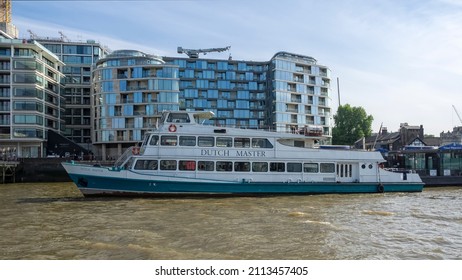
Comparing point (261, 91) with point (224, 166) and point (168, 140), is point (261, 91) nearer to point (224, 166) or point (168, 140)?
point (224, 166)

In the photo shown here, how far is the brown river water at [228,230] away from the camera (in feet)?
41.4

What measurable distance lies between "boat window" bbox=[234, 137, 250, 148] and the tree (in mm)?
57073

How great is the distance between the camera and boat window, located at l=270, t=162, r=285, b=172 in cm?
2961

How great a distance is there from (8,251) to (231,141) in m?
18.4

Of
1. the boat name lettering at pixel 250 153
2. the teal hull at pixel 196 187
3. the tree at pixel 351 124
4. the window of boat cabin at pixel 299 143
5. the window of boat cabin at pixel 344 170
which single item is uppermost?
the tree at pixel 351 124

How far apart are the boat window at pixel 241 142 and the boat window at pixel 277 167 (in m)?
2.43

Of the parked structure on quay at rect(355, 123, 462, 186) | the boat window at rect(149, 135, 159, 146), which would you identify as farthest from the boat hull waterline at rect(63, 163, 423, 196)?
the parked structure on quay at rect(355, 123, 462, 186)

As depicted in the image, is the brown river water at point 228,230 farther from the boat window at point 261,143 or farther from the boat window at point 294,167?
the boat window at point 261,143

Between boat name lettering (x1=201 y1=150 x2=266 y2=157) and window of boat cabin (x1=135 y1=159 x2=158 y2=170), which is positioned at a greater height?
boat name lettering (x1=201 y1=150 x2=266 y2=157)

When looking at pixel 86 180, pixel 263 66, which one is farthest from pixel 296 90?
pixel 86 180

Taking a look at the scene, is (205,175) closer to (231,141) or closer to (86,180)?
(231,141)

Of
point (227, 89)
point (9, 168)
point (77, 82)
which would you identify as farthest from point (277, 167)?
point (77, 82)

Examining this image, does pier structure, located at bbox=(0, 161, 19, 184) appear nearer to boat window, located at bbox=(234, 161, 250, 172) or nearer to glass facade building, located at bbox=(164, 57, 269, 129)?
glass facade building, located at bbox=(164, 57, 269, 129)

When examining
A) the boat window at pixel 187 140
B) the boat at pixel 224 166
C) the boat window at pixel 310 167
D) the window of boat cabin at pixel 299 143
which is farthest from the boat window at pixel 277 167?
the boat window at pixel 187 140
